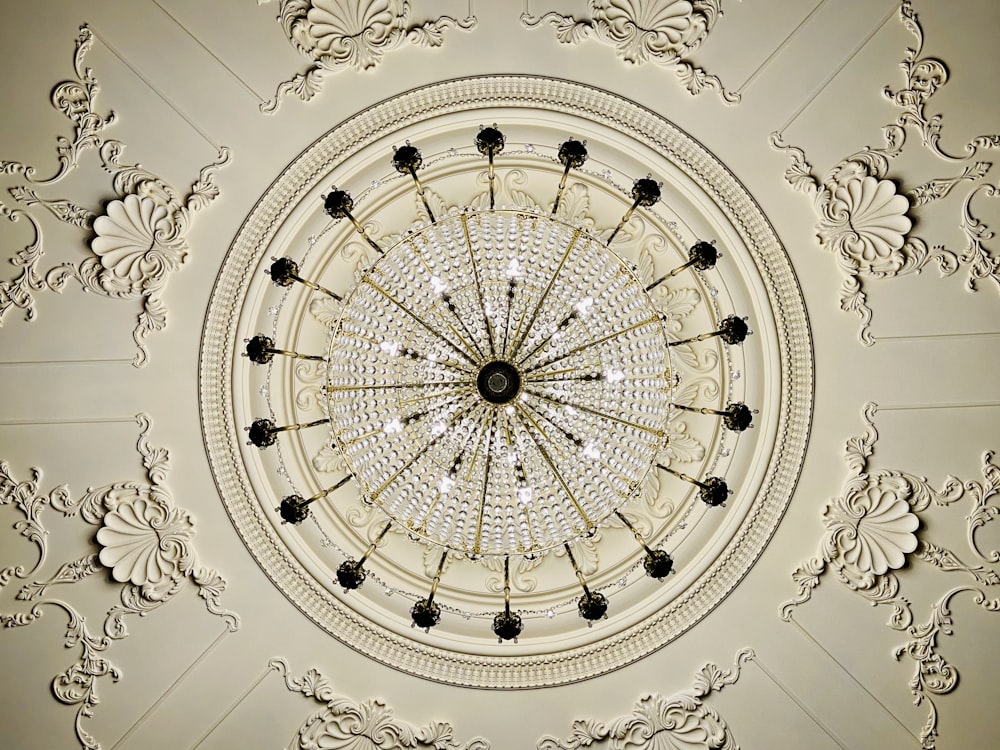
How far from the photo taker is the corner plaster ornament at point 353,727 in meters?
4.86

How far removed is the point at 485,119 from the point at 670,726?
4180 millimetres

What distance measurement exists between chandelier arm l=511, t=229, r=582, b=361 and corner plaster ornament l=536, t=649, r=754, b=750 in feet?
8.88

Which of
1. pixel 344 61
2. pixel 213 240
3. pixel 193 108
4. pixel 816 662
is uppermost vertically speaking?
pixel 344 61

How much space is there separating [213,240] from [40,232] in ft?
3.13

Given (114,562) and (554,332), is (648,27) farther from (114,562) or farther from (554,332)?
(114,562)

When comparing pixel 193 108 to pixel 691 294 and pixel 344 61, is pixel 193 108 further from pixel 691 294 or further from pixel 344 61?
pixel 691 294

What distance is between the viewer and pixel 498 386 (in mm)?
3861

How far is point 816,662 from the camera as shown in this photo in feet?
15.4

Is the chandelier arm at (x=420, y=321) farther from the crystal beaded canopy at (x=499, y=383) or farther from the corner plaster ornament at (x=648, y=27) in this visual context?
the corner plaster ornament at (x=648, y=27)

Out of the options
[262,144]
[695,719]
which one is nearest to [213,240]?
[262,144]

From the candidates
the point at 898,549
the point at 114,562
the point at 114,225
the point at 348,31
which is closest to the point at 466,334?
the point at 348,31

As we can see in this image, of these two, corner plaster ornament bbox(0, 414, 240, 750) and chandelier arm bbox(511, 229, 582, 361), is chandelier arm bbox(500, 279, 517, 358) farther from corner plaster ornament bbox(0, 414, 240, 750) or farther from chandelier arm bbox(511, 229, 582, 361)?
corner plaster ornament bbox(0, 414, 240, 750)

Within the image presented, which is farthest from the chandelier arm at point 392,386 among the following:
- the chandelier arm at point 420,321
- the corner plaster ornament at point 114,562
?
→ the corner plaster ornament at point 114,562

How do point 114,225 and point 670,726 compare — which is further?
point 670,726
